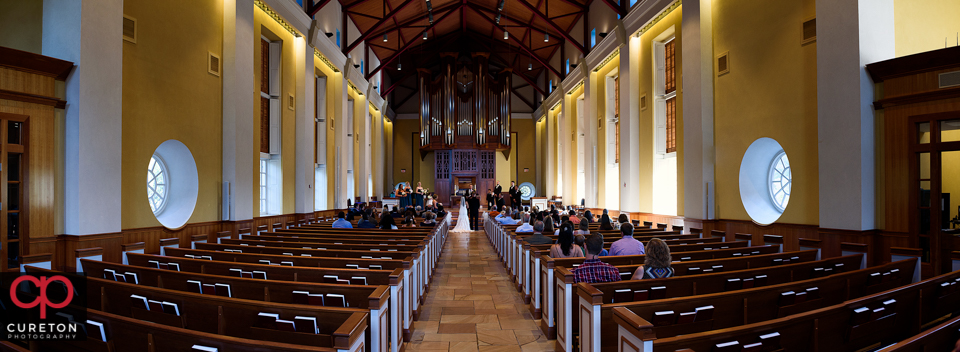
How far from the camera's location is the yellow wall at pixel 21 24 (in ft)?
17.2

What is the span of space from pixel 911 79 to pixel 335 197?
12.9 meters

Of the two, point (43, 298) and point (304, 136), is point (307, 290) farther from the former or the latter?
point (304, 136)

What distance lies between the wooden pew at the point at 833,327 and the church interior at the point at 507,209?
0.07 feet

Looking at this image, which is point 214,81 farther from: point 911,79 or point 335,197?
point 911,79

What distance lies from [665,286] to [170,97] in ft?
24.5

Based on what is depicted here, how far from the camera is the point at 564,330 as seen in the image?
12.0 ft

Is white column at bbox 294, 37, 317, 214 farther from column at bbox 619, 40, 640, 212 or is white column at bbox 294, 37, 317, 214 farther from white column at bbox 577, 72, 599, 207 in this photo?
white column at bbox 577, 72, 599, 207

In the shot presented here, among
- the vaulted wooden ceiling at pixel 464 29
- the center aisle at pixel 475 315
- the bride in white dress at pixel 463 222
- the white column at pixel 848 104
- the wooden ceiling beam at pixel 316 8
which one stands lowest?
the center aisle at pixel 475 315

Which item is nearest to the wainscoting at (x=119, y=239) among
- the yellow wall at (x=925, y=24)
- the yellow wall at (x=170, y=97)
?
the yellow wall at (x=170, y=97)

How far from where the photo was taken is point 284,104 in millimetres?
10242

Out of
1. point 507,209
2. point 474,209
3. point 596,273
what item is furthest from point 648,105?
point 596,273

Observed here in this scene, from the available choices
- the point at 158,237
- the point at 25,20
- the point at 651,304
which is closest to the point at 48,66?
the point at 25,20

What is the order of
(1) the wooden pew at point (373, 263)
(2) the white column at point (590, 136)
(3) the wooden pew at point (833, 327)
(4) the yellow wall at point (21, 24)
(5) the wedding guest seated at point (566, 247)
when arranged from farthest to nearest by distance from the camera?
(2) the white column at point (590, 136), (4) the yellow wall at point (21, 24), (5) the wedding guest seated at point (566, 247), (1) the wooden pew at point (373, 263), (3) the wooden pew at point (833, 327)

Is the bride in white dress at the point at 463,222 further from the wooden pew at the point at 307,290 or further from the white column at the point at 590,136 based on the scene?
the wooden pew at the point at 307,290
